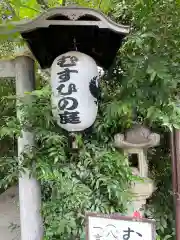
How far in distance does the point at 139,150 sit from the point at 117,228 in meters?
1.35

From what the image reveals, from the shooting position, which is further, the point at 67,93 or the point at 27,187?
the point at 27,187

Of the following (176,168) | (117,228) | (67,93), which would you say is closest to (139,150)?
(176,168)

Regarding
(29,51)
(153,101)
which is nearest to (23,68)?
(29,51)

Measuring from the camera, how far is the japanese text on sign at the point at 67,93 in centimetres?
304

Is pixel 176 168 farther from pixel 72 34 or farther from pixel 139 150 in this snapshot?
pixel 72 34

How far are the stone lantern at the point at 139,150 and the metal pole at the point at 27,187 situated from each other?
1.11m

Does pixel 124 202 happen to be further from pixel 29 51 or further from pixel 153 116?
pixel 29 51

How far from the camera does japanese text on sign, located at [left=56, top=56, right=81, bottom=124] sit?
3.04 meters

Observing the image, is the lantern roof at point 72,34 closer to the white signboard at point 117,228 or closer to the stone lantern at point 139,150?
the stone lantern at point 139,150

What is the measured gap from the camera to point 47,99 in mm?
3352

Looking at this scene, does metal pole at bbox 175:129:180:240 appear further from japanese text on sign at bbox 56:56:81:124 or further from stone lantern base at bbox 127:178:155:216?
japanese text on sign at bbox 56:56:81:124

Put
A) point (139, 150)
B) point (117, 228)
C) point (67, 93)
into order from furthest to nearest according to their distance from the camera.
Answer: point (139, 150), point (67, 93), point (117, 228)

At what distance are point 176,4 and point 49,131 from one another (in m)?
1.94

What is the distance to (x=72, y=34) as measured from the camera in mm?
3459
